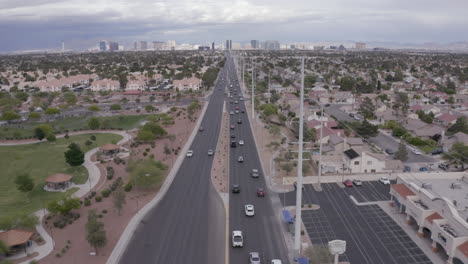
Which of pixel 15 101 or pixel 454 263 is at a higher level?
pixel 15 101

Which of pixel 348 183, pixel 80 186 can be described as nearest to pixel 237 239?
pixel 348 183

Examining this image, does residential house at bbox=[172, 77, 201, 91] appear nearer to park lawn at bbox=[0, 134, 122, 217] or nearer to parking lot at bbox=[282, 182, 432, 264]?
park lawn at bbox=[0, 134, 122, 217]

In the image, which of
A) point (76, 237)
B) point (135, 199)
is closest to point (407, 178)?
point (135, 199)

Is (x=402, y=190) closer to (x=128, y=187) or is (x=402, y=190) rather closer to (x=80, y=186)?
(x=128, y=187)

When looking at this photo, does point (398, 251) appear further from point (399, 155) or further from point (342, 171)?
point (399, 155)

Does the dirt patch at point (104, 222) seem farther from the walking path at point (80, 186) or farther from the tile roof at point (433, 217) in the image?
the tile roof at point (433, 217)

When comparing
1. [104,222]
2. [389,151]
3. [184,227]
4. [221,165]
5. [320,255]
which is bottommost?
[184,227]

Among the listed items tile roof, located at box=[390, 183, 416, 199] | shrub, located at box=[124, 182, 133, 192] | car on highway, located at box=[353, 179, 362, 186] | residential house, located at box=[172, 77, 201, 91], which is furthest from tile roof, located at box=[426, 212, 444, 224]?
residential house, located at box=[172, 77, 201, 91]

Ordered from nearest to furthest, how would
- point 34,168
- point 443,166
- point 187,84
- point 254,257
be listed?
point 254,257, point 443,166, point 34,168, point 187,84
